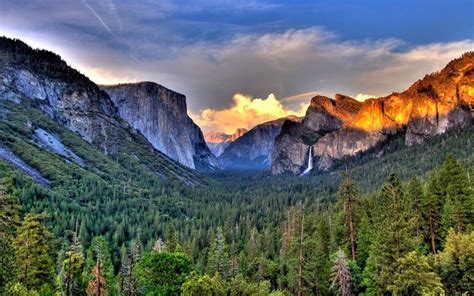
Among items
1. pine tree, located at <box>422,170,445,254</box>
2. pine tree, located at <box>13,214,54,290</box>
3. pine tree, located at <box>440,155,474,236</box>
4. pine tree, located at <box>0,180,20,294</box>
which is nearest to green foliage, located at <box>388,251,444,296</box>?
pine tree, located at <box>440,155,474,236</box>

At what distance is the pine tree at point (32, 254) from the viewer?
4481 centimetres

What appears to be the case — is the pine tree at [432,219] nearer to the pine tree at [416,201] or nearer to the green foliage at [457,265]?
the pine tree at [416,201]

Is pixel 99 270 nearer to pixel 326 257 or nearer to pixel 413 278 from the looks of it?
pixel 413 278

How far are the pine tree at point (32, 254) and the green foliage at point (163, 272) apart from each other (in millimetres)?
12674

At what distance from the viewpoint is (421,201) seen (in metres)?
63.7

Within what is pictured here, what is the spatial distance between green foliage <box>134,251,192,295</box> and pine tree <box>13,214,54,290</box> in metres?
12.7

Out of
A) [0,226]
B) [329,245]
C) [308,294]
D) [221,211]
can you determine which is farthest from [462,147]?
[0,226]

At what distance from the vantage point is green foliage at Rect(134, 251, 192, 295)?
184 feet

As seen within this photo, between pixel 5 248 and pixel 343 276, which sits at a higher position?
pixel 5 248

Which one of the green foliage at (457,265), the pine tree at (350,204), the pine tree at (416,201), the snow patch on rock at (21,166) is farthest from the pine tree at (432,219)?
the snow patch on rock at (21,166)

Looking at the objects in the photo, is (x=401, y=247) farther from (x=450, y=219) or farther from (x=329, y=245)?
(x=329, y=245)

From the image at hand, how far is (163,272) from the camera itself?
56.9 meters

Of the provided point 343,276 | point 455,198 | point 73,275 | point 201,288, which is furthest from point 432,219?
point 73,275

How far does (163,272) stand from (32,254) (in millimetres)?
17056
